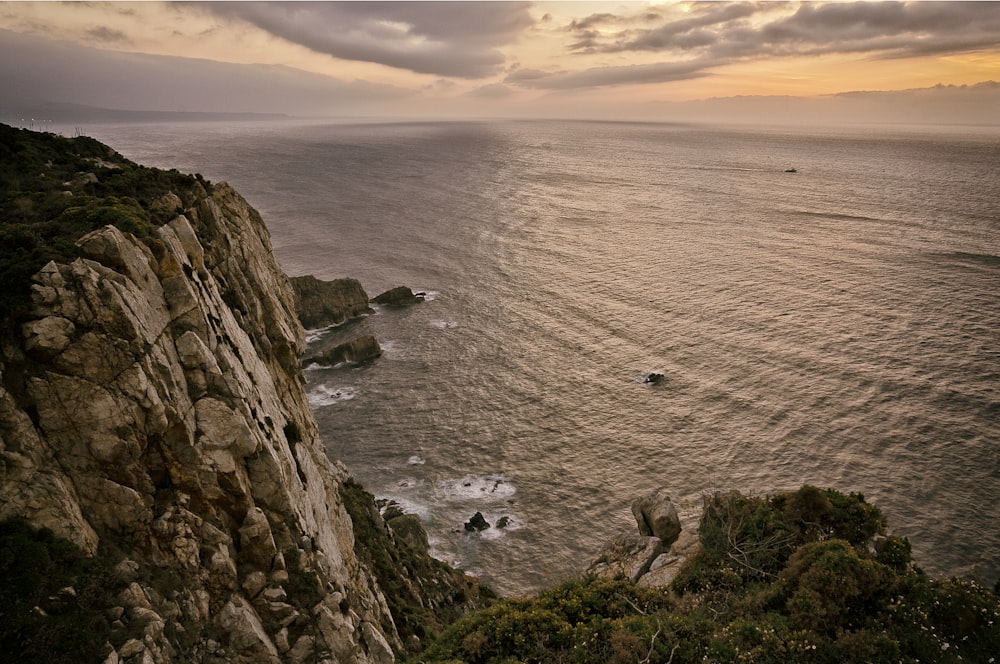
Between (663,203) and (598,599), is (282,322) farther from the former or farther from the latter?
(663,203)

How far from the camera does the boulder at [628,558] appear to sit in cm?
2684

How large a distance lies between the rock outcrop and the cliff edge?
40.8 feet

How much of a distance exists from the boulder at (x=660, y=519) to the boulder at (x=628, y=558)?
26.4 inches

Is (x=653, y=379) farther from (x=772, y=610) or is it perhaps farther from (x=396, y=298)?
(x=772, y=610)

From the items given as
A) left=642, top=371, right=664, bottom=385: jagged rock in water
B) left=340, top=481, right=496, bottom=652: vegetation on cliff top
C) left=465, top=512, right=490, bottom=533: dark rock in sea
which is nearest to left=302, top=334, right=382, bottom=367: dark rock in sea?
left=465, top=512, right=490, bottom=533: dark rock in sea

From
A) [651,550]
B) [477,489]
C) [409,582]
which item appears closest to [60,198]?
[409,582]

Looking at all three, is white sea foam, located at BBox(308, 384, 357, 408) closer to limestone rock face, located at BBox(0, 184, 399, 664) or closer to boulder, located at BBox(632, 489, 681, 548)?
boulder, located at BBox(632, 489, 681, 548)

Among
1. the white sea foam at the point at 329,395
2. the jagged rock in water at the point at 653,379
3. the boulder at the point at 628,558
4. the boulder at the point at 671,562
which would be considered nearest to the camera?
the boulder at the point at 671,562

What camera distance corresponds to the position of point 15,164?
86.6 feet

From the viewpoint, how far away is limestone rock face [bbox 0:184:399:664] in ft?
46.2

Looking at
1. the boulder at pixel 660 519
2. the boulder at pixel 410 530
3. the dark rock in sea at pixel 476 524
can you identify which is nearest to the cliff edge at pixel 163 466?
the boulder at pixel 660 519

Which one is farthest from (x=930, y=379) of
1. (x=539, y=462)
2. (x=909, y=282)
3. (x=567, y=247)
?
(x=567, y=247)

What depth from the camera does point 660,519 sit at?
2970cm

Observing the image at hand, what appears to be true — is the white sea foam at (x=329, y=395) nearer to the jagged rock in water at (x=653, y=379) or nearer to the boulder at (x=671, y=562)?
the jagged rock in water at (x=653, y=379)
